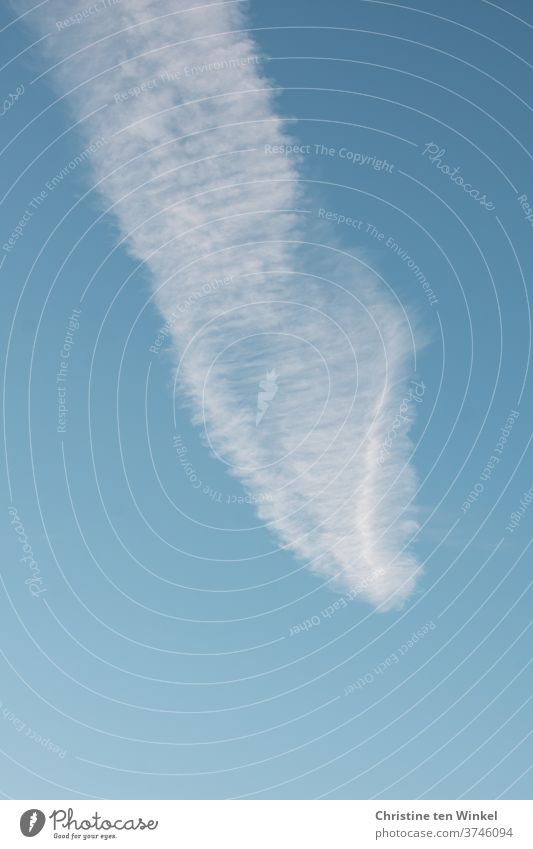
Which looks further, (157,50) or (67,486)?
(67,486)

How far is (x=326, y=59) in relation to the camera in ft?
111

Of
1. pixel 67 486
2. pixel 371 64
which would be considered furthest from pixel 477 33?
pixel 67 486
